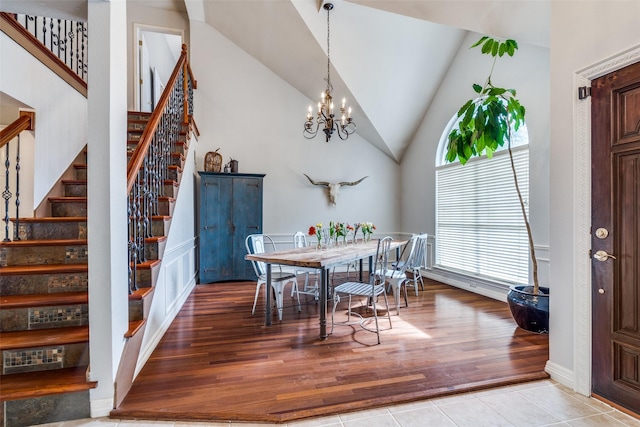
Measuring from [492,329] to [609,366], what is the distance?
1.21m

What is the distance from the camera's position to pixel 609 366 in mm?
1899

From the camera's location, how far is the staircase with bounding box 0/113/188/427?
5.62 feet

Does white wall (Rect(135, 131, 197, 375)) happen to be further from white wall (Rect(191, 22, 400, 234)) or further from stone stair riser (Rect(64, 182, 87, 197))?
white wall (Rect(191, 22, 400, 234))

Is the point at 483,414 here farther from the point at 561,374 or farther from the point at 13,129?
the point at 13,129

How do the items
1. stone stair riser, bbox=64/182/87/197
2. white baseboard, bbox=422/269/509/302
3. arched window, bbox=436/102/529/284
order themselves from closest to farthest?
stone stair riser, bbox=64/182/87/197 < arched window, bbox=436/102/529/284 < white baseboard, bbox=422/269/509/302

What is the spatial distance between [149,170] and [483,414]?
3.10 metres

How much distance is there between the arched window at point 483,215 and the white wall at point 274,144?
1.47 m

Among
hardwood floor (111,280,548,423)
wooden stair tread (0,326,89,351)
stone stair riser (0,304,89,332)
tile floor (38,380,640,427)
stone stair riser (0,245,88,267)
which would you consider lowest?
tile floor (38,380,640,427)

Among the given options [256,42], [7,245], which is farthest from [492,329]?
[256,42]

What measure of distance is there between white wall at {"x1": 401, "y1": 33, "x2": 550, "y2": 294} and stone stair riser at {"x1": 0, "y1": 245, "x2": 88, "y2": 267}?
4611mm

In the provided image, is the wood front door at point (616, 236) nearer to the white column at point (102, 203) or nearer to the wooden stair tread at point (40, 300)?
the white column at point (102, 203)

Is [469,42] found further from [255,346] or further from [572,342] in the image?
[255,346]

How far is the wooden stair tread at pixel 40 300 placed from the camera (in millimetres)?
1941

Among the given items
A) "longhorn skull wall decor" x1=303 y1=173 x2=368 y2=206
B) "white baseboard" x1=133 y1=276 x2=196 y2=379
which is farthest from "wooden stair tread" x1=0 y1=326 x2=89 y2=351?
"longhorn skull wall decor" x1=303 y1=173 x2=368 y2=206
